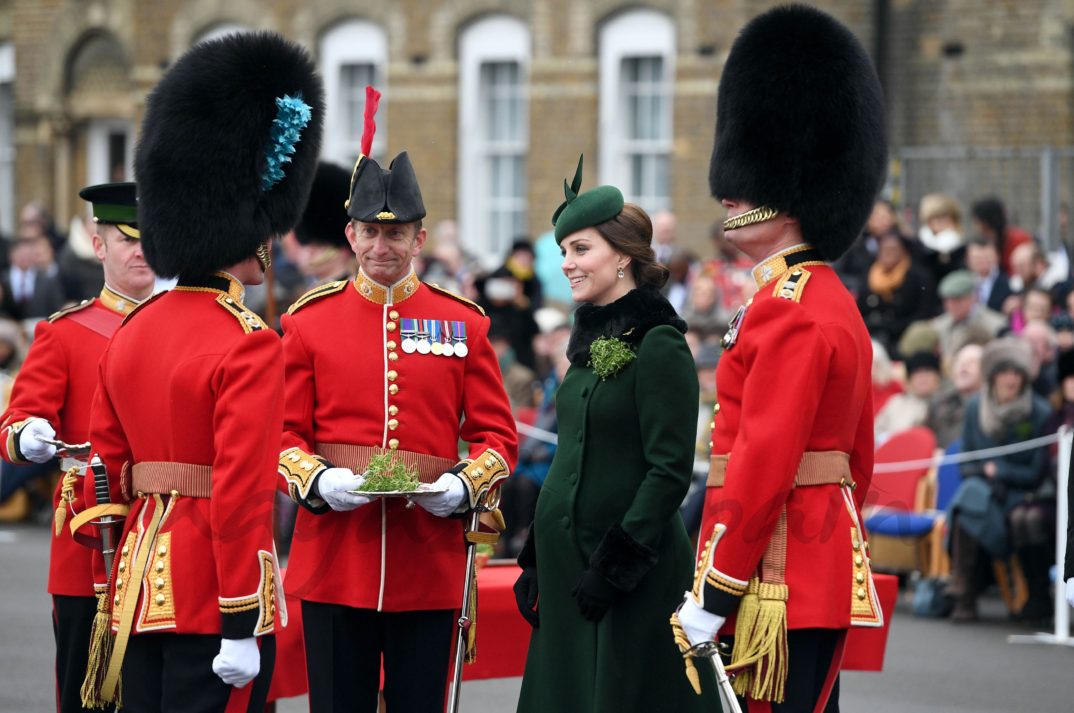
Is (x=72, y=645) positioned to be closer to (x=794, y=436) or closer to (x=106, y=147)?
(x=794, y=436)

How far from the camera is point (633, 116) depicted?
63.7 feet

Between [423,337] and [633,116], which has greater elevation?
[633,116]

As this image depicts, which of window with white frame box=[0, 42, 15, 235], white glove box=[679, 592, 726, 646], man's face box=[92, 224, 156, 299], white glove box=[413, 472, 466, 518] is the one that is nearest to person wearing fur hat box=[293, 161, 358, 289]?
man's face box=[92, 224, 156, 299]

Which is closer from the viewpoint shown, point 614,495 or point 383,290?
point 614,495

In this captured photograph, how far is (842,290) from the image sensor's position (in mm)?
5285

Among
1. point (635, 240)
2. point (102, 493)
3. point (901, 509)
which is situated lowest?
point (901, 509)

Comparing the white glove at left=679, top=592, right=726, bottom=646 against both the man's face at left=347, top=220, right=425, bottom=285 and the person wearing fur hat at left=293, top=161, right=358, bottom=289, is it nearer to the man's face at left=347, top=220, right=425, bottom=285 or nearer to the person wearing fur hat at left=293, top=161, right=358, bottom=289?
the man's face at left=347, top=220, right=425, bottom=285

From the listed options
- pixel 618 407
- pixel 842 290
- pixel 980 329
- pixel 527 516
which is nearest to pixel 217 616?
pixel 618 407

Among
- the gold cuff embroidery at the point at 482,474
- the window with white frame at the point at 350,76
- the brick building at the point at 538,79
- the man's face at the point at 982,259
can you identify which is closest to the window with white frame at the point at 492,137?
the brick building at the point at 538,79

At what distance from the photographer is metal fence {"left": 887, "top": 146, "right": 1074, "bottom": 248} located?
1652cm

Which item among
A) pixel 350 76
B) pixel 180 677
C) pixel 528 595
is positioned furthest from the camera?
pixel 350 76

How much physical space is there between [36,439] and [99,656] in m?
1.09

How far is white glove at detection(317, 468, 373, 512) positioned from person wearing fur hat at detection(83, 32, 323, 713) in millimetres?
429

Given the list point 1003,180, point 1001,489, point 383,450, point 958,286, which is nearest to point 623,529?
point 383,450
